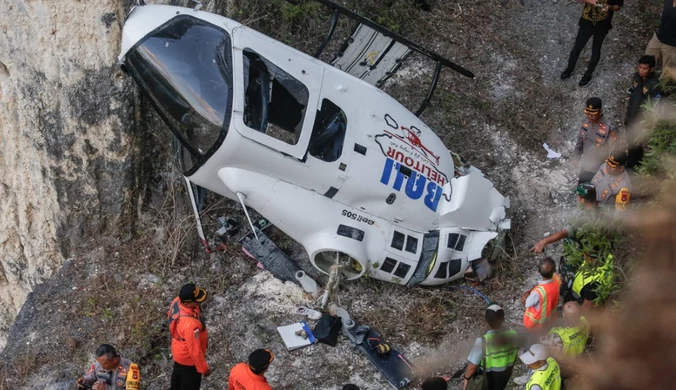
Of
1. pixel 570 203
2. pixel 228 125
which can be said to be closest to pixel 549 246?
pixel 570 203

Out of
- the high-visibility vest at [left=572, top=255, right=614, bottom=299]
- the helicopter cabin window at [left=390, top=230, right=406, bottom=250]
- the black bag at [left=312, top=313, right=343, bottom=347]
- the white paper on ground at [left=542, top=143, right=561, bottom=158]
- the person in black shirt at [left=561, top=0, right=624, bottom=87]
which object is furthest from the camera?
the white paper on ground at [left=542, top=143, right=561, bottom=158]

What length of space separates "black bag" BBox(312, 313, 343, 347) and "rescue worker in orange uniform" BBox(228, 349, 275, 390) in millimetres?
1769

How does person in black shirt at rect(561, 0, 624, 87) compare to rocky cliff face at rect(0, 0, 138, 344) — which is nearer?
rocky cliff face at rect(0, 0, 138, 344)

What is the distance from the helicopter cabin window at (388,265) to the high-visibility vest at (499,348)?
6.16 ft

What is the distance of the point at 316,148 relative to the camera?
7.15 m

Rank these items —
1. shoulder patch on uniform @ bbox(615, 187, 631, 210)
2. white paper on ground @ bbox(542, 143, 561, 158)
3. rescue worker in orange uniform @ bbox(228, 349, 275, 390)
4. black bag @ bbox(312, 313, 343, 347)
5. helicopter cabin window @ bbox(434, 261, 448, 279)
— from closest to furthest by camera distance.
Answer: rescue worker in orange uniform @ bbox(228, 349, 275, 390), shoulder patch on uniform @ bbox(615, 187, 631, 210), black bag @ bbox(312, 313, 343, 347), helicopter cabin window @ bbox(434, 261, 448, 279), white paper on ground @ bbox(542, 143, 561, 158)

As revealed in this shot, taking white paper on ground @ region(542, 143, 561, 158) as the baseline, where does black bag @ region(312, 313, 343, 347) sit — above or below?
below

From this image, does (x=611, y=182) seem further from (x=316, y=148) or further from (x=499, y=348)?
(x=316, y=148)

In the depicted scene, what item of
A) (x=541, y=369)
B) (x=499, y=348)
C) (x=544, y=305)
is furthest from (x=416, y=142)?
(x=541, y=369)

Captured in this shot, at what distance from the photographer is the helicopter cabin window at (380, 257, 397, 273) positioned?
766 centimetres

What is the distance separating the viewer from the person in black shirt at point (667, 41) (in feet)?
27.9

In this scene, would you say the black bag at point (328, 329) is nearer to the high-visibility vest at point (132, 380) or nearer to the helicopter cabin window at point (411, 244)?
the helicopter cabin window at point (411, 244)

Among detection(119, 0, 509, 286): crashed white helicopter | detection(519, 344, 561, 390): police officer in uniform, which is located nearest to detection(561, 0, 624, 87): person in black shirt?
detection(119, 0, 509, 286): crashed white helicopter

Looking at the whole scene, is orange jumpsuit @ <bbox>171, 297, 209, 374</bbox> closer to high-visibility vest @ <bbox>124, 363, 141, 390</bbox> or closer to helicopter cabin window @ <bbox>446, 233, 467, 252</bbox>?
high-visibility vest @ <bbox>124, 363, 141, 390</bbox>
